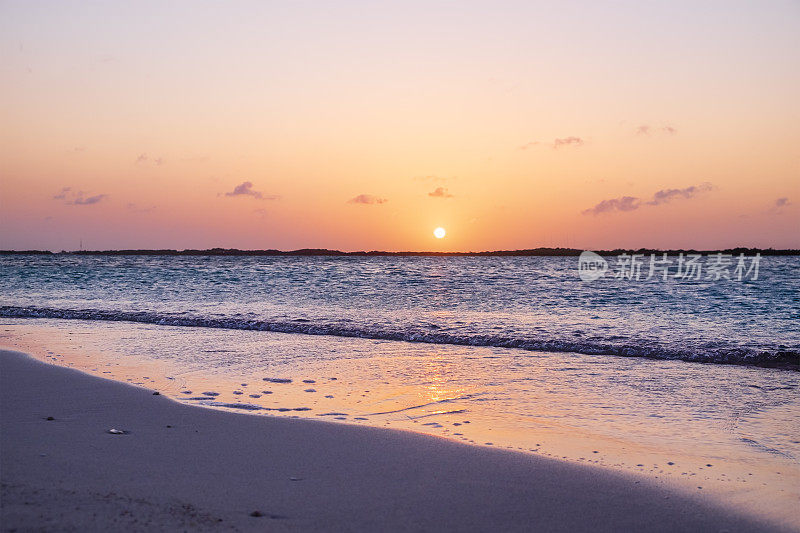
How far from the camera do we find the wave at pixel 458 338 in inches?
499

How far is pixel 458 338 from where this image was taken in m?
15.2

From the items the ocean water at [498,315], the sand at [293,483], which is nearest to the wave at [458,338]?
the ocean water at [498,315]

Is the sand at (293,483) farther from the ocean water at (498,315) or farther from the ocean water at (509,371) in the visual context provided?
the ocean water at (498,315)

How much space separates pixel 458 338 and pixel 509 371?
456cm

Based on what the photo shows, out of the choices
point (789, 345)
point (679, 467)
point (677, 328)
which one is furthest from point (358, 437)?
point (677, 328)

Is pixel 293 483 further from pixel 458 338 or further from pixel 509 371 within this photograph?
pixel 458 338

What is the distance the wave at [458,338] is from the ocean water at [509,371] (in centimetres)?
6

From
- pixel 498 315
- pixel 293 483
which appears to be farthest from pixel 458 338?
pixel 293 483

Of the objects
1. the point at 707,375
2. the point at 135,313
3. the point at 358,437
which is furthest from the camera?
the point at 135,313

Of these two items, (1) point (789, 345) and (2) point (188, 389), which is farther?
(1) point (789, 345)

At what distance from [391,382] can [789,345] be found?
1057 centimetres

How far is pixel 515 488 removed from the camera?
486 cm

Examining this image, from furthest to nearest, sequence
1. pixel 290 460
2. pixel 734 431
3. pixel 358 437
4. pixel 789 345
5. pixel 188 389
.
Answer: pixel 789 345, pixel 188 389, pixel 734 431, pixel 358 437, pixel 290 460

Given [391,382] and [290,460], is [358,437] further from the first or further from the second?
[391,382]
